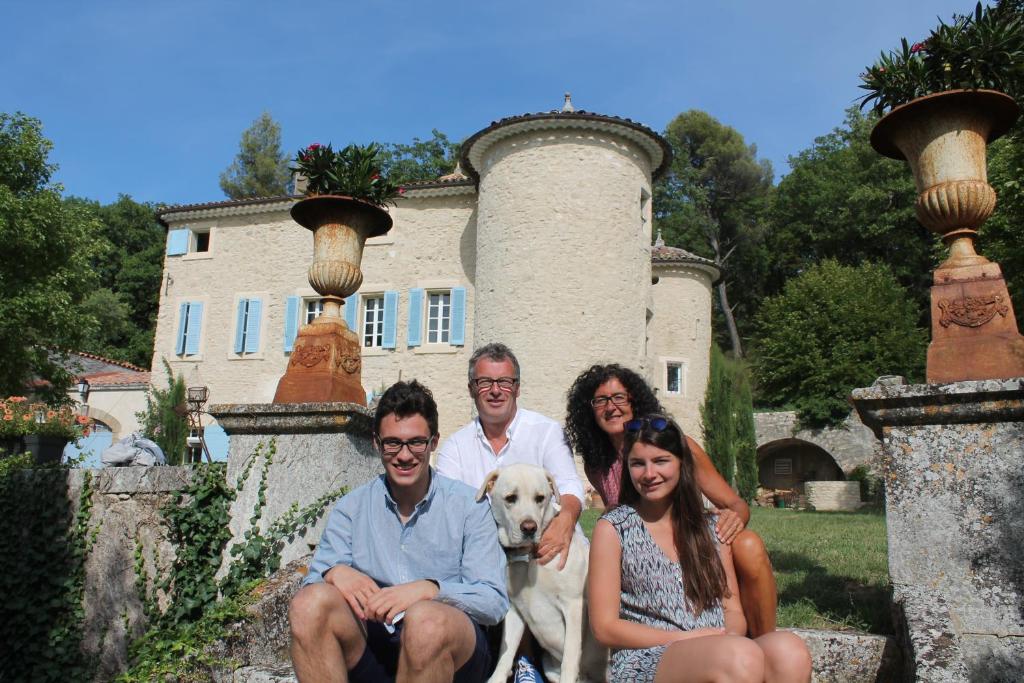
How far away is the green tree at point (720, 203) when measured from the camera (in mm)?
34875

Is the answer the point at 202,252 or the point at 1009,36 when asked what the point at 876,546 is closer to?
the point at 1009,36

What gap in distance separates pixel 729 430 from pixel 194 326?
14.4 m

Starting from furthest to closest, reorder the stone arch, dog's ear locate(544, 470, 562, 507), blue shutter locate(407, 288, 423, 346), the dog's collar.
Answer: the stone arch, blue shutter locate(407, 288, 423, 346), dog's ear locate(544, 470, 562, 507), the dog's collar

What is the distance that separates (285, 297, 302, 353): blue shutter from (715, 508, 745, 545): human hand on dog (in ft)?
55.5

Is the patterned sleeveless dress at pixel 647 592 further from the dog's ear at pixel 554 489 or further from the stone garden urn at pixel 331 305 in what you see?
the stone garden urn at pixel 331 305

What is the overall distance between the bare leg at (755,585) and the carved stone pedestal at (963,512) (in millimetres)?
678

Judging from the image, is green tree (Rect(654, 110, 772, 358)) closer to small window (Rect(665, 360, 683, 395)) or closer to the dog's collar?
small window (Rect(665, 360, 683, 395))

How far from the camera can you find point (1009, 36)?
12.0 ft

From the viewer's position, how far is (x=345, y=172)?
4.95 meters

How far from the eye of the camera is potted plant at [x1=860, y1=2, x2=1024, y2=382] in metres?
3.43

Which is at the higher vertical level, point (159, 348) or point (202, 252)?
point (202, 252)

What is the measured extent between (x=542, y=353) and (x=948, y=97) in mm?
11248

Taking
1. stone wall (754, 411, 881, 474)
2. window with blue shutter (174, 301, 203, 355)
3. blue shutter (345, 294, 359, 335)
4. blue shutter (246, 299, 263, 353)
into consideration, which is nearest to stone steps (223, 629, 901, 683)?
blue shutter (345, 294, 359, 335)

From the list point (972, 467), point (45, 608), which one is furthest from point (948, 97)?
point (45, 608)
